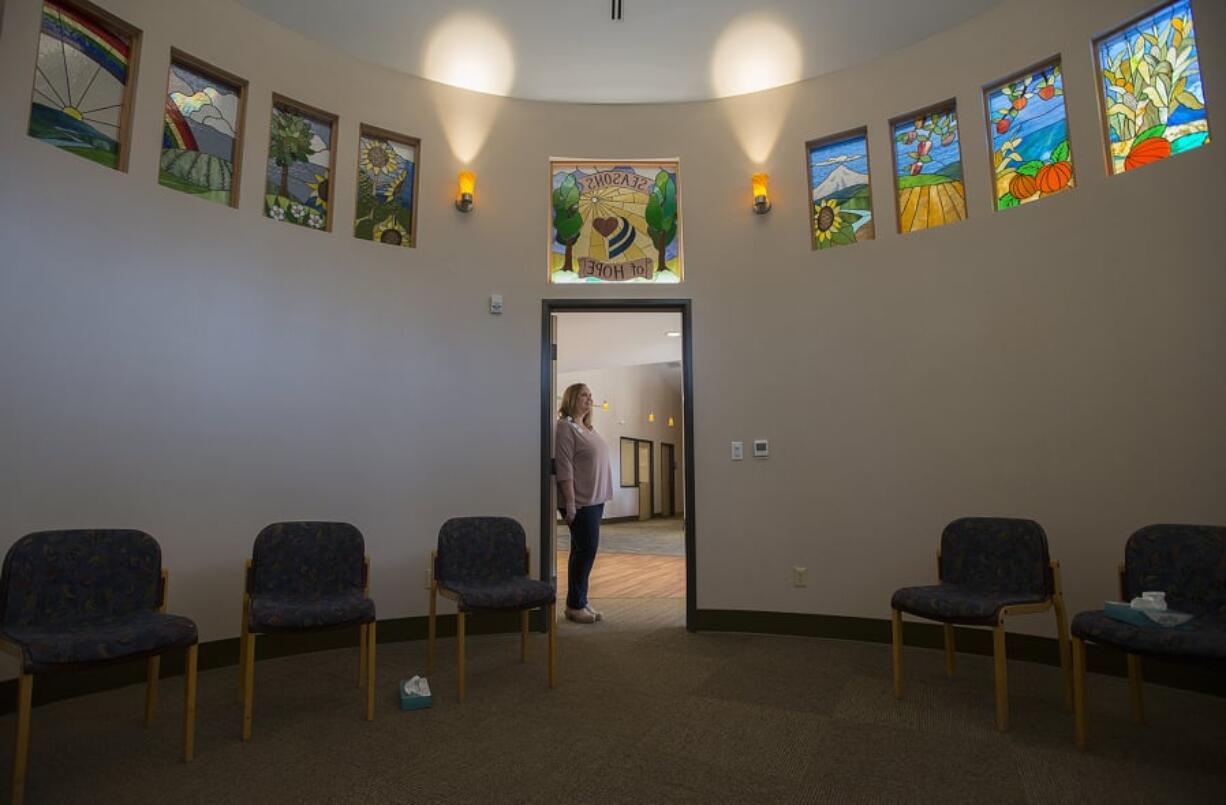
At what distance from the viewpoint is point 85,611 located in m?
2.64

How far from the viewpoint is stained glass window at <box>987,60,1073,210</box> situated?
12.0ft

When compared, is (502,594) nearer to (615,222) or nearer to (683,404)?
(683,404)

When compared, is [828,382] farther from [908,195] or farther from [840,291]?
[908,195]

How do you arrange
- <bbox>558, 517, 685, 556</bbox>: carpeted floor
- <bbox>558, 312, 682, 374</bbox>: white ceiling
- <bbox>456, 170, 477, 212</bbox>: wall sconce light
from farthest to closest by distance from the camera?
<bbox>558, 517, 685, 556</bbox>: carpeted floor < <bbox>558, 312, 682, 374</bbox>: white ceiling < <bbox>456, 170, 477, 212</bbox>: wall sconce light

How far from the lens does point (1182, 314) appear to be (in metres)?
3.17

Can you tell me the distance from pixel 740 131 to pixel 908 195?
1.19 meters

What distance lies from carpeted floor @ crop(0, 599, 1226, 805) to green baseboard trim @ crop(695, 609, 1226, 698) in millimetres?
98

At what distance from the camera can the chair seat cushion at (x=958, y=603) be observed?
2.79 meters

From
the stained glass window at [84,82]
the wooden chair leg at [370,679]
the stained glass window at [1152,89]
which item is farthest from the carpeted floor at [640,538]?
the stained glass window at [84,82]

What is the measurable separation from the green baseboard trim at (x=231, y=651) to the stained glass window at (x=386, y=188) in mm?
2370

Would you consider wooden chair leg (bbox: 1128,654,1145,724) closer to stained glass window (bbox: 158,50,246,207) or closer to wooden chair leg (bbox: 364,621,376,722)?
wooden chair leg (bbox: 364,621,376,722)

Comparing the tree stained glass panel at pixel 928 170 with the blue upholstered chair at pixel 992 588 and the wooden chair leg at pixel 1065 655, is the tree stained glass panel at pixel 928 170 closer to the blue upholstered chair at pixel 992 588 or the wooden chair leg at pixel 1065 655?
the blue upholstered chair at pixel 992 588

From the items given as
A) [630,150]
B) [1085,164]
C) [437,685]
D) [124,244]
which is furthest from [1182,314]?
[124,244]

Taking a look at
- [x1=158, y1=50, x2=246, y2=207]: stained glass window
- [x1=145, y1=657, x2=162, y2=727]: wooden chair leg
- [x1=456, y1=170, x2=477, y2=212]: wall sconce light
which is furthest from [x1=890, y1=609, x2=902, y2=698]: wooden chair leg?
[x1=158, y1=50, x2=246, y2=207]: stained glass window
